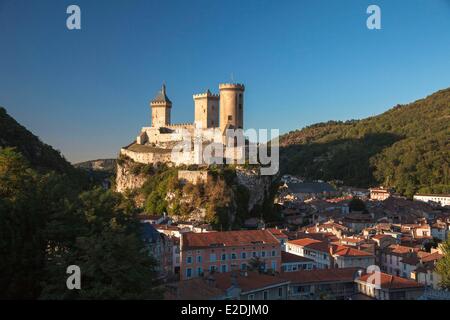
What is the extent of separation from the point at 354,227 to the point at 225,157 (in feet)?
49.9

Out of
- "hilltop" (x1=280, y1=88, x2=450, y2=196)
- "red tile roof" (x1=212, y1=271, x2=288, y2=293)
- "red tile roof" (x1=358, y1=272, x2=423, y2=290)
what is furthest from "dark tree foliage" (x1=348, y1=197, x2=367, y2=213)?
"red tile roof" (x1=212, y1=271, x2=288, y2=293)

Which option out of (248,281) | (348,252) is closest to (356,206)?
(348,252)

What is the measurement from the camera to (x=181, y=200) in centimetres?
4659

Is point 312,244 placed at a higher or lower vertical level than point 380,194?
lower

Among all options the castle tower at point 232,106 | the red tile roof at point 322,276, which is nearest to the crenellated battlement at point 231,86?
the castle tower at point 232,106

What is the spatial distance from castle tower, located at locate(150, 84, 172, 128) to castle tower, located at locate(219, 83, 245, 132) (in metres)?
8.47

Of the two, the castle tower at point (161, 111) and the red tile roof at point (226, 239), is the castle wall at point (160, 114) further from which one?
the red tile roof at point (226, 239)

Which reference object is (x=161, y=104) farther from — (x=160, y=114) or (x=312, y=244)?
(x=312, y=244)

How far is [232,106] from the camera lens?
55000 millimetres

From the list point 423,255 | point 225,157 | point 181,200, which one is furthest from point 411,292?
point 225,157

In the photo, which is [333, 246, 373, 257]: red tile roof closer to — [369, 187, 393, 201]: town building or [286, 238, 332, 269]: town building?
[286, 238, 332, 269]: town building

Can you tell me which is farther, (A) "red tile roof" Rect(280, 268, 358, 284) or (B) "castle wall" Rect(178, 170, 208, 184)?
(B) "castle wall" Rect(178, 170, 208, 184)

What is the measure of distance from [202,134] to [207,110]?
115 inches

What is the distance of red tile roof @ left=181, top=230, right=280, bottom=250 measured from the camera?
30.1 metres
